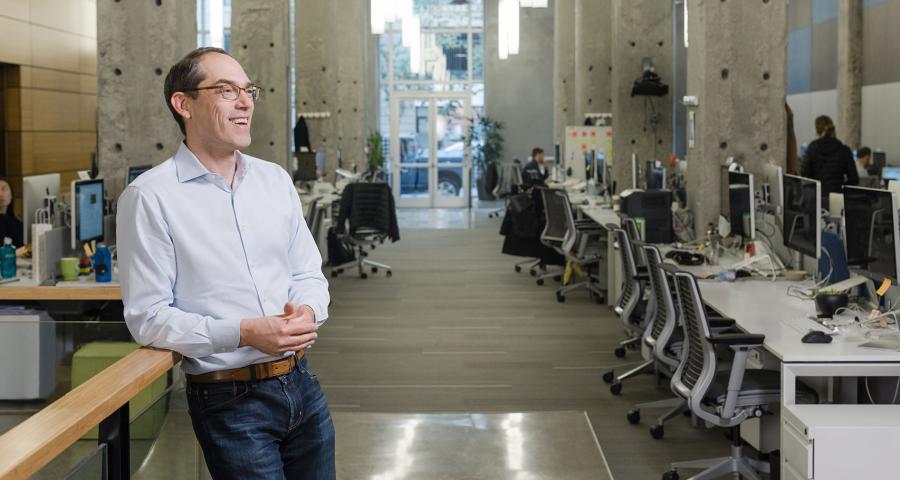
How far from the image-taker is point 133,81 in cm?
798

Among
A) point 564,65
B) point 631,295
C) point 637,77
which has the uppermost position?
point 564,65

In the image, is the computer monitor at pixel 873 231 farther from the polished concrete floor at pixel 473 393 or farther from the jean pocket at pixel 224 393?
the jean pocket at pixel 224 393

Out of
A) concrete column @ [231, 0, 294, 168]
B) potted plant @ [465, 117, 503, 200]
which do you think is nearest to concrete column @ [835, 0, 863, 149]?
concrete column @ [231, 0, 294, 168]

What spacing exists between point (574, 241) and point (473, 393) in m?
3.96

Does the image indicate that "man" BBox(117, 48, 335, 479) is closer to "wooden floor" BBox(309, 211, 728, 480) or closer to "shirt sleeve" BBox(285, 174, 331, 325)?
"shirt sleeve" BBox(285, 174, 331, 325)

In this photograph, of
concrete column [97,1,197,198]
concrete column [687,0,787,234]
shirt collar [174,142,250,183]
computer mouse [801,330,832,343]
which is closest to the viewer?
shirt collar [174,142,250,183]

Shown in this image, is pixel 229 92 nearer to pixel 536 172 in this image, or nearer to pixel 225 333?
pixel 225 333

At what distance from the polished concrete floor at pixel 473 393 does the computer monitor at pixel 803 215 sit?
3.55 feet

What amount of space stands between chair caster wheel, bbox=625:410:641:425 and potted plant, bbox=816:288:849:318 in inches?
54.8

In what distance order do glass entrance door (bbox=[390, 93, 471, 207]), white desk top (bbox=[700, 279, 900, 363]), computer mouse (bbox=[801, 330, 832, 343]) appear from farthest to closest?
glass entrance door (bbox=[390, 93, 471, 207]) < computer mouse (bbox=[801, 330, 832, 343]) < white desk top (bbox=[700, 279, 900, 363])

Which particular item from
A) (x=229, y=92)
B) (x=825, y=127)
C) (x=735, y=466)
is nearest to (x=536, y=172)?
(x=825, y=127)

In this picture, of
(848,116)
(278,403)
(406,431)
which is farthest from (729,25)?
(848,116)

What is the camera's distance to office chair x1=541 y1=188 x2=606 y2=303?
10.4 m

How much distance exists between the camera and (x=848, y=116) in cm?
1542
